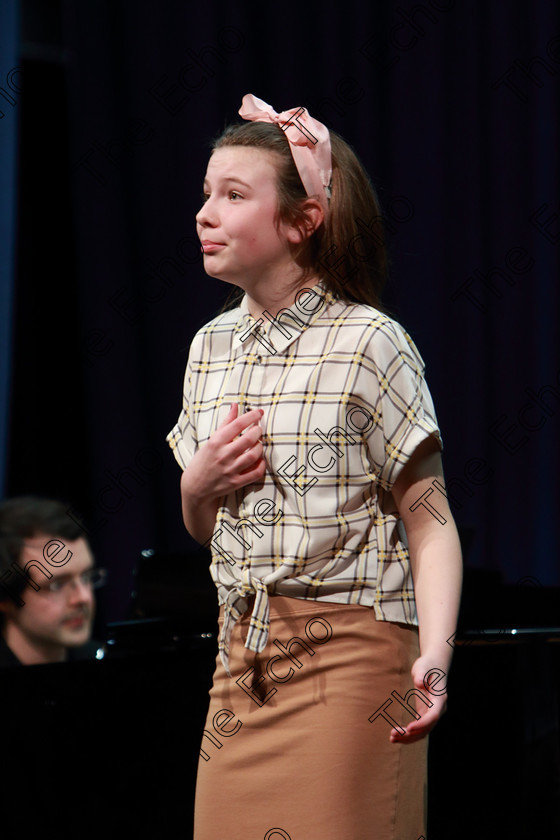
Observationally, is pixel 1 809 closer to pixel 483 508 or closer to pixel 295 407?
pixel 295 407

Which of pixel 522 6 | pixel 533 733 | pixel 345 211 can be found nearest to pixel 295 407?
pixel 345 211

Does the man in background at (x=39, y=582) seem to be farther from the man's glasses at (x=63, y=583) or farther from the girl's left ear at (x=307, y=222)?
the girl's left ear at (x=307, y=222)

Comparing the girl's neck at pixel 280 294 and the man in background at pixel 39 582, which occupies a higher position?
the girl's neck at pixel 280 294

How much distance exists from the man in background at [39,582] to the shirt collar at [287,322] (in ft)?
3.70

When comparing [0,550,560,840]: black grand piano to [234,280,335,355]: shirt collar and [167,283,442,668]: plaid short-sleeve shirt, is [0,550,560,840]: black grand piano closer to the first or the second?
[167,283,442,668]: plaid short-sleeve shirt

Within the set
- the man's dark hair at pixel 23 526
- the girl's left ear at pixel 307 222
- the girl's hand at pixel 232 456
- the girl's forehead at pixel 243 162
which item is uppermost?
the girl's forehead at pixel 243 162

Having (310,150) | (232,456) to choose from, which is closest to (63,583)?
(232,456)

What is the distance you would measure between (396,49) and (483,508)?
61.8 inches

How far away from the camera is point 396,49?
132 inches

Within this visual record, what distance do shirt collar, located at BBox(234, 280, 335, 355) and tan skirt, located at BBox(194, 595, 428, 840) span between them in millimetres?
319

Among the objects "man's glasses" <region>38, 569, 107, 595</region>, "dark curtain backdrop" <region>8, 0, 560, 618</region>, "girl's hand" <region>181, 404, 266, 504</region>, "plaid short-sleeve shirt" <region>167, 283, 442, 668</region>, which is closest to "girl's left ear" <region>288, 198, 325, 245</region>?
"plaid short-sleeve shirt" <region>167, 283, 442, 668</region>

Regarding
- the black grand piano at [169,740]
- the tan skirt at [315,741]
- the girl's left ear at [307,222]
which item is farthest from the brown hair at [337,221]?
the black grand piano at [169,740]

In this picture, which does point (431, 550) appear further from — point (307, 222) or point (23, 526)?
point (23, 526)

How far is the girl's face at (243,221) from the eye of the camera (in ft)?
4.09
